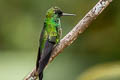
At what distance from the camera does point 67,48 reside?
8938 mm

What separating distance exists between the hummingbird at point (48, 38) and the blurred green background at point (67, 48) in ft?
7.00

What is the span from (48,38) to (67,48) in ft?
15.2

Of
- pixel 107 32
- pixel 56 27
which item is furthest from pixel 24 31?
pixel 56 27

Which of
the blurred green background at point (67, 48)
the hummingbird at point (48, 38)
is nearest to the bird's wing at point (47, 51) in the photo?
the hummingbird at point (48, 38)

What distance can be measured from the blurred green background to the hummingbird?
2133 millimetres

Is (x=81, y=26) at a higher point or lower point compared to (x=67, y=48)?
higher

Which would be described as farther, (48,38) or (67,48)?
(67,48)

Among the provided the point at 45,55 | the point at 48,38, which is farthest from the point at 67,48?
the point at 45,55

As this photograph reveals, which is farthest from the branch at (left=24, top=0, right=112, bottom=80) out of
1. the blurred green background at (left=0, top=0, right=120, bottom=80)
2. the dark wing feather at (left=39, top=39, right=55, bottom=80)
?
the blurred green background at (left=0, top=0, right=120, bottom=80)

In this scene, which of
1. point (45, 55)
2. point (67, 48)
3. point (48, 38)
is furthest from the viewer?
point (67, 48)

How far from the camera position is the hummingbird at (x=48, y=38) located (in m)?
4.17

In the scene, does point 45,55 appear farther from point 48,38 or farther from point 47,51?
point 48,38

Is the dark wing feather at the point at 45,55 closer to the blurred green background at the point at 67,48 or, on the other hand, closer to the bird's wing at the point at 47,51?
the bird's wing at the point at 47,51

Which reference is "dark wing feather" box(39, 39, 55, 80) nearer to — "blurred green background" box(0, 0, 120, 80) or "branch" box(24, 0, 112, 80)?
"branch" box(24, 0, 112, 80)
